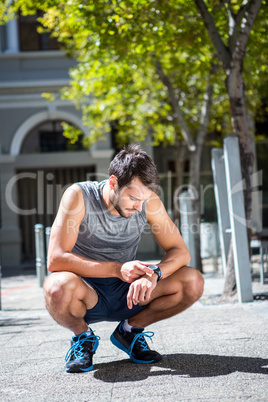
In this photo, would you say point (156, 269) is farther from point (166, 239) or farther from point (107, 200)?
point (107, 200)

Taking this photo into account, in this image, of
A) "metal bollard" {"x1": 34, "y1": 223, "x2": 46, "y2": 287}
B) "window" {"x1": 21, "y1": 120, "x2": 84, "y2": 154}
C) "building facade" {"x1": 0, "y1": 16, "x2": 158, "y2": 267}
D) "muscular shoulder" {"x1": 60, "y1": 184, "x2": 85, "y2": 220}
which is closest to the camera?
"muscular shoulder" {"x1": 60, "y1": 184, "x2": 85, "y2": 220}

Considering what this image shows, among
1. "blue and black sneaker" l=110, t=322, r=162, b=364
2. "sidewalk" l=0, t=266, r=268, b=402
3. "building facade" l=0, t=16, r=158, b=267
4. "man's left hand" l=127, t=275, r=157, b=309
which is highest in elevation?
"building facade" l=0, t=16, r=158, b=267

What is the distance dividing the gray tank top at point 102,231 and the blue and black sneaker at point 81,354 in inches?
21.2

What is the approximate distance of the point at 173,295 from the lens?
3.81 meters

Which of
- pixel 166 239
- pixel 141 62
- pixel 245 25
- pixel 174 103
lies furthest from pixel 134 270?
pixel 141 62

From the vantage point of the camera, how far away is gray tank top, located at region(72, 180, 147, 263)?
Answer: 3830mm

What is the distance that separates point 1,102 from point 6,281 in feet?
22.2

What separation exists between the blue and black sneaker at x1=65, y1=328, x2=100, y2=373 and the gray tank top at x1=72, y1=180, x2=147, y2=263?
1.77 ft

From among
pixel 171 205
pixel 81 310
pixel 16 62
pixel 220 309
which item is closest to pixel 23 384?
A: pixel 81 310

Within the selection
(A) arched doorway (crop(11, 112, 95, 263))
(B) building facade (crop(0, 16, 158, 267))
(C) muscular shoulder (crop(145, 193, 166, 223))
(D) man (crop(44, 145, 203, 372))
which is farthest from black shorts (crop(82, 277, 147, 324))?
(A) arched doorway (crop(11, 112, 95, 263))

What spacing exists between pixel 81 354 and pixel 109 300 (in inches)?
15.6

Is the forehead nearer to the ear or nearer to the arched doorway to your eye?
the ear

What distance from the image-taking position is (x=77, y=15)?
8.02 meters

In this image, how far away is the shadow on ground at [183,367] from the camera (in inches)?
137
